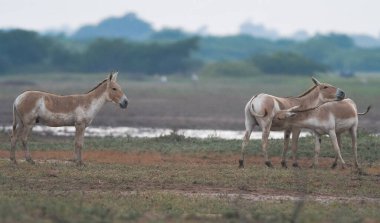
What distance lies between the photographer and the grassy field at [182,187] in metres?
12.0

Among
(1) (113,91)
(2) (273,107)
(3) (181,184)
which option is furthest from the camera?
(1) (113,91)

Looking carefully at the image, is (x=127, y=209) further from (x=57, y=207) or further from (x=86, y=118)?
(x=86, y=118)

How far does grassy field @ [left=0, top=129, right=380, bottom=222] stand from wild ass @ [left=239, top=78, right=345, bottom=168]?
0.64 metres

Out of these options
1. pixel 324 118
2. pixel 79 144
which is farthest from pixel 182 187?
pixel 324 118

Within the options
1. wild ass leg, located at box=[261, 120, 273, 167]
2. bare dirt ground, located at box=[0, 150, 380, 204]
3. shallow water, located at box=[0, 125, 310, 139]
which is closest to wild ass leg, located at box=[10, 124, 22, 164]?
bare dirt ground, located at box=[0, 150, 380, 204]

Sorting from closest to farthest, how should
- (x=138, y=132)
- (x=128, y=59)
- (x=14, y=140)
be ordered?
1. (x=14, y=140)
2. (x=138, y=132)
3. (x=128, y=59)

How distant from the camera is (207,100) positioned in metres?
44.6

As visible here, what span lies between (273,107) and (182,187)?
148 inches

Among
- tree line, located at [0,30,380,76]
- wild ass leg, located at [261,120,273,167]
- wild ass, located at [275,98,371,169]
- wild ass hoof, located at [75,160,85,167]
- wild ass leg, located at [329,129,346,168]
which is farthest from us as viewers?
tree line, located at [0,30,380,76]

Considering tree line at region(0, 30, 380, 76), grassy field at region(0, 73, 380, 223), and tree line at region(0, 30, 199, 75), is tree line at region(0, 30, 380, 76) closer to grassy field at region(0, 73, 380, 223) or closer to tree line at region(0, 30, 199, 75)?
tree line at region(0, 30, 199, 75)

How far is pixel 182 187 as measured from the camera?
15.3 meters

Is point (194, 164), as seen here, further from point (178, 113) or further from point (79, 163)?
point (178, 113)

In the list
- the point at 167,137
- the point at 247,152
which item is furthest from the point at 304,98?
the point at 167,137

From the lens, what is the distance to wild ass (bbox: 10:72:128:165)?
17.5 meters
